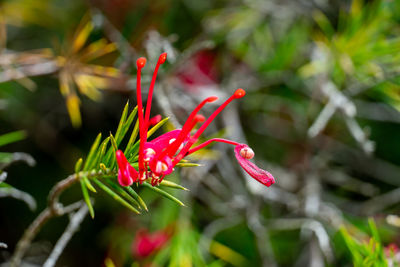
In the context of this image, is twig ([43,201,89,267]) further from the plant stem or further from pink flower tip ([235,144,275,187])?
pink flower tip ([235,144,275,187])

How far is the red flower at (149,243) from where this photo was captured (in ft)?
3.02

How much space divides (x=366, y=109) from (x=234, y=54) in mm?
416

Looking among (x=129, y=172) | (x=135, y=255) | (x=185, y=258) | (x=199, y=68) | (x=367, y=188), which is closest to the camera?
(x=129, y=172)

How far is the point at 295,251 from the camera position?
45.8 inches

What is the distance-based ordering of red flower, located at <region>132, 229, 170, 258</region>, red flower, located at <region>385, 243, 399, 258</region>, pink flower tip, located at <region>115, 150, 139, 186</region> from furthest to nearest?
1. red flower, located at <region>132, 229, 170, 258</region>
2. red flower, located at <region>385, 243, 399, 258</region>
3. pink flower tip, located at <region>115, 150, 139, 186</region>

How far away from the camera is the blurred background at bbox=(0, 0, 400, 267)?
3.09ft

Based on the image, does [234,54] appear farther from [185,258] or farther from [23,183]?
[23,183]

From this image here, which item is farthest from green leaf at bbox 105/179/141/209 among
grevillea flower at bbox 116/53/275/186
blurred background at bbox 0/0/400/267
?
blurred background at bbox 0/0/400/267

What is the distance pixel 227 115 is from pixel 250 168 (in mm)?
665

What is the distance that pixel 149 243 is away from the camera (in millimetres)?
930

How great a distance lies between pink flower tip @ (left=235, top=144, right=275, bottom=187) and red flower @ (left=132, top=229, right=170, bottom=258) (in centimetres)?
49

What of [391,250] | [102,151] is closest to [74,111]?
[102,151]

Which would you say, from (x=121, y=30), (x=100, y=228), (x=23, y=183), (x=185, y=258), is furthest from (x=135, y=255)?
(x=121, y=30)

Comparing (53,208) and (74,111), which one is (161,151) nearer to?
(53,208)
